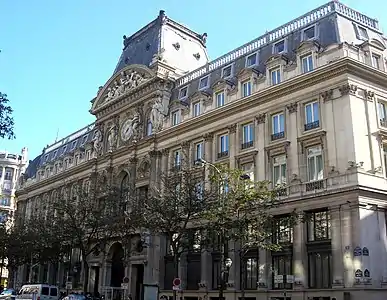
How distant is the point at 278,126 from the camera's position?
41469 mm

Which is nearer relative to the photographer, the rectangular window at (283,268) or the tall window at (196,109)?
the rectangular window at (283,268)

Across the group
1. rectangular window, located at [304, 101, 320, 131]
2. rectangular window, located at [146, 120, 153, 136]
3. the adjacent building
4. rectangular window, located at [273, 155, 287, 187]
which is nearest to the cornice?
rectangular window, located at [304, 101, 320, 131]

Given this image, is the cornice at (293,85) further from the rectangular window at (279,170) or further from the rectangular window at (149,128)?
the rectangular window at (149,128)

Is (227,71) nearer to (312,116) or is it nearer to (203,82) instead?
(203,82)

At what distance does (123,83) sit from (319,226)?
32.3 metres

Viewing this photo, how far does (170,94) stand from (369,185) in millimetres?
26760

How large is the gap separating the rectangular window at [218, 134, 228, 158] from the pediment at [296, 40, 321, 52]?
34.9ft

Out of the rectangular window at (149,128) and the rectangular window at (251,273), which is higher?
the rectangular window at (149,128)

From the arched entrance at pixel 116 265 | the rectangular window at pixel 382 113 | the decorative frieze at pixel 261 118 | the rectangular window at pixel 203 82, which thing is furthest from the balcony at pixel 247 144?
the arched entrance at pixel 116 265

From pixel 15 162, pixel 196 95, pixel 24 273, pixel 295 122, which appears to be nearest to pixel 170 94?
pixel 196 95

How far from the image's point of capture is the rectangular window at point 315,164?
123 ft

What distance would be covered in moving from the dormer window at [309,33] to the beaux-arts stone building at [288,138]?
0.20 m

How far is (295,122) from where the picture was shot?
39812 millimetres

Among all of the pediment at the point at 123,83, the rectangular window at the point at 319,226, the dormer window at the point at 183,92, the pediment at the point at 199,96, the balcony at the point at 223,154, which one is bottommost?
the rectangular window at the point at 319,226
